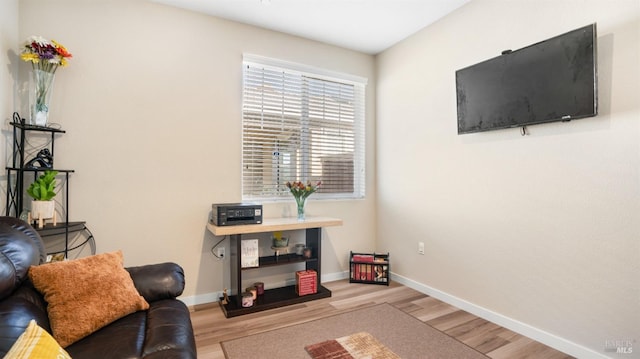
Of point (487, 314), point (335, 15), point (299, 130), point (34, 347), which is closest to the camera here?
point (34, 347)

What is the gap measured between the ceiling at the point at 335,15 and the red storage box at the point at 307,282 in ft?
8.45

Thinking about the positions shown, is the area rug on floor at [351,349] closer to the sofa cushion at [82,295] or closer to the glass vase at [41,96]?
the sofa cushion at [82,295]

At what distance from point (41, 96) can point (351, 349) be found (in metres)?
2.93

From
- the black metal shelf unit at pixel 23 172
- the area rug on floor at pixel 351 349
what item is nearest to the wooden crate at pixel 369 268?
the area rug on floor at pixel 351 349

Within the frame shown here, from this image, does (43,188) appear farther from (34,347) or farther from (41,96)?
(34,347)

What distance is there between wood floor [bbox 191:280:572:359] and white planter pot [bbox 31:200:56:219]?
1.36 meters

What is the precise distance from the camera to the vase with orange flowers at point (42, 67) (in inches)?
85.9

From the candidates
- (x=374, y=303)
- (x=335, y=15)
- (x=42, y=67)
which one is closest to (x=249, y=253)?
(x=374, y=303)

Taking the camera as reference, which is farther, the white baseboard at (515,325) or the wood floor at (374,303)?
the wood floor at (374,303)

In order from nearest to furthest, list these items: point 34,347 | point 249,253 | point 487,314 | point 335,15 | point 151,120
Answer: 1. point 34,347
2. point 487,314
3. point 151,120
4. point 249,253
5. point 335,15

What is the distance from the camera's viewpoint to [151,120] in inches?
108

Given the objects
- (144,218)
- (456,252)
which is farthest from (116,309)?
(456,252)

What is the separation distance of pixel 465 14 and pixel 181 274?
3218 millimetres

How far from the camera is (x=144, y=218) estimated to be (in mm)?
2717
